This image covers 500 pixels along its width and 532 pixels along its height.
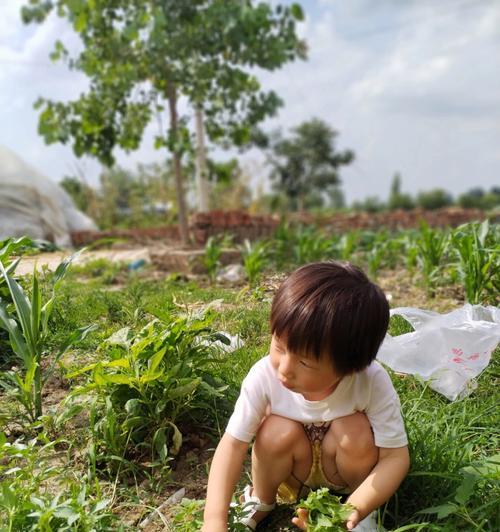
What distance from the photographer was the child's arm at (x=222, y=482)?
1.30m

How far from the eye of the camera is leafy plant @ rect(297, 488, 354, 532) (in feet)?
4.14

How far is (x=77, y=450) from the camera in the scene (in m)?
1.73

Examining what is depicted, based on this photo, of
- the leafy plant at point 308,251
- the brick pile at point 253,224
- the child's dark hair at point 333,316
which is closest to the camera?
the child's dark hair at point 333,316

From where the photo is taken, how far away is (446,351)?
218 centimetres

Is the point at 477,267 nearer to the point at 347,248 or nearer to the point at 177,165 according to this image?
the point at 347,248

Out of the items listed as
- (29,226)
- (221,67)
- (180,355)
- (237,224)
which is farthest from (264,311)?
(29,226)

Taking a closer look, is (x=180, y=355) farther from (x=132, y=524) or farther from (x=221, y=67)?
(x=221, y=67)

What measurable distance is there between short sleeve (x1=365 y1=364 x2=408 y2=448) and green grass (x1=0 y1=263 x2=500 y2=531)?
0.16 m

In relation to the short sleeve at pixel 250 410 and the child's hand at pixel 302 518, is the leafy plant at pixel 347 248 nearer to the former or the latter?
the short sleeve at pixel 250 410

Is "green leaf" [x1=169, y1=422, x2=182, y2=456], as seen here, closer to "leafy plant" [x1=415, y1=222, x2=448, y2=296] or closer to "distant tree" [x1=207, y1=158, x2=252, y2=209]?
"leafy plant" [x1=415, y1=222, x2=448, y2=296]

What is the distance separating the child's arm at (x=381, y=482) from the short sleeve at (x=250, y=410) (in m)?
0.28

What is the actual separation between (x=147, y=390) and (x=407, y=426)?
0.78m

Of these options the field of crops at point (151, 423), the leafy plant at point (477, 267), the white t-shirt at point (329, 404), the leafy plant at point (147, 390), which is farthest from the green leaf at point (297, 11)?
the white t-shirt at point (329, 404)

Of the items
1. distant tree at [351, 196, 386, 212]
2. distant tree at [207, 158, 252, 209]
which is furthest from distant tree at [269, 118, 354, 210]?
distant tree at [207, 158, 252, 209]
